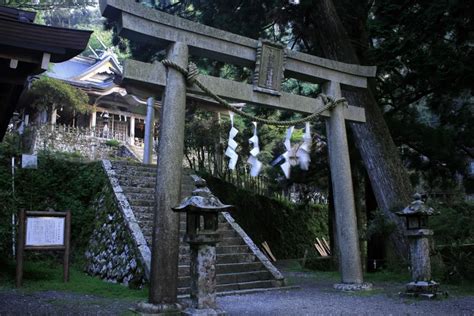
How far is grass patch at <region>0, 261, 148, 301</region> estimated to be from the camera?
22.4 feet

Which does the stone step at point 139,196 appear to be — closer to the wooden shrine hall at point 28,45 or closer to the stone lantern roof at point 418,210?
the wooden shrine hall at point 28,45

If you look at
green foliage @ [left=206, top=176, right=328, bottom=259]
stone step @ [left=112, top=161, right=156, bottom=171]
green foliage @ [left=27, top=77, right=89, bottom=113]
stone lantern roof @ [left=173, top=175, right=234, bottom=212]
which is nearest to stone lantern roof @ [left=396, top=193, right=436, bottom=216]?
stone lantern roof @ [left=173, top=175, right=234, bottom=212]

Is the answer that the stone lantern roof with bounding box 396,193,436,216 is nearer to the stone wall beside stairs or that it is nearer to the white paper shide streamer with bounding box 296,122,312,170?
the white paper shide streamer with bounding box 296,122,312,170

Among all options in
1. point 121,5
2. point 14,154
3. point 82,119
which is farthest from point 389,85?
point 82,119

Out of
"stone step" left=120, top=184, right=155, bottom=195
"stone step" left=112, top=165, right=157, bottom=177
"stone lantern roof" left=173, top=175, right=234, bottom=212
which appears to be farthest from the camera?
"stone step" left=112, top=165, right=157, bottom=177

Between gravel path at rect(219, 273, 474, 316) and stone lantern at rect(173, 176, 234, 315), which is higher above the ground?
stone lantern at rect(173, 176, 234, 315)

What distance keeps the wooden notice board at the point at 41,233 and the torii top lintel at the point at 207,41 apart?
3.93 meters

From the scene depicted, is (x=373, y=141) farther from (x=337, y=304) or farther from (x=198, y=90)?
(x=198, y=90)

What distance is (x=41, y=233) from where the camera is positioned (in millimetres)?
7570

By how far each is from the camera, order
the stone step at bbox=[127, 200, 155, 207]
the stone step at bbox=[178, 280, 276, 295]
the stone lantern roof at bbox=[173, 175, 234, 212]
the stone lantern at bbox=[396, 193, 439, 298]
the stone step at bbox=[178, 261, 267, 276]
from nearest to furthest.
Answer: the stone lantern roof at bbox=[173, 175, 234, 212] < the stone lantern at bbox=[396, 193, 439, 298] < the stone step at bbox=[178, 280, 276, 295] < the stone step at bbox=[178, 261, 267, 276] < the stone step at bbox=[127, 200, 155, 207]

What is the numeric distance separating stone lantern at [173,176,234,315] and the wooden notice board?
3819 mm

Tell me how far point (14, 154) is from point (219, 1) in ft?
19.6

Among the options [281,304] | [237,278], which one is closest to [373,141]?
[237,278]

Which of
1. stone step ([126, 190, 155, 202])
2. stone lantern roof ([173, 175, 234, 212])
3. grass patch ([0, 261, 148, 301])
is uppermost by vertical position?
stone step ([126, 190, 155, 202])
